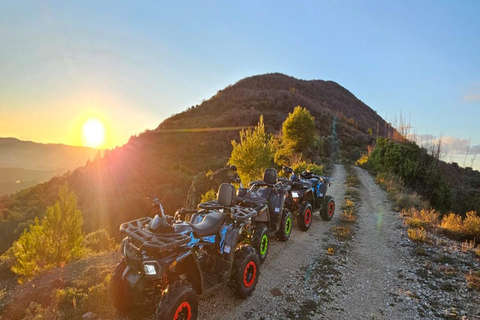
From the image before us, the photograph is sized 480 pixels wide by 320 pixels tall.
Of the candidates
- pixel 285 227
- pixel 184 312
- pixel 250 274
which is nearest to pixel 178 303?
pixel 184 312

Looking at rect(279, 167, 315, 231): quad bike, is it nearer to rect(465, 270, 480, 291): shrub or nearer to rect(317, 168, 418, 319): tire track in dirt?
rect(317, 168, 418, 319): tire track in dirt

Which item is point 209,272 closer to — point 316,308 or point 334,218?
point 316,308

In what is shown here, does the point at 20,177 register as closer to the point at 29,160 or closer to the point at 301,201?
the point at 29,160

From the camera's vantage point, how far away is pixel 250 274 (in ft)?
17.2

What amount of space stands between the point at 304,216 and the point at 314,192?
153 cm

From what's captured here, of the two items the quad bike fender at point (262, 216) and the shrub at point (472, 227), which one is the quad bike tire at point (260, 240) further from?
the shrub at point (472, 227)

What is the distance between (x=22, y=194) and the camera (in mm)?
53500

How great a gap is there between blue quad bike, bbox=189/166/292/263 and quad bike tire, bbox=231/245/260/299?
0.91 meters

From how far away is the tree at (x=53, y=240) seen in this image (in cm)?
1433

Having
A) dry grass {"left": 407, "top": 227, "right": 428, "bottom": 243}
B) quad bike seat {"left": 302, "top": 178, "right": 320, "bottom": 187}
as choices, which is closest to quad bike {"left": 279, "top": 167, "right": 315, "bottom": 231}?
quad bike seat {"left": 302, "top": 178, "right": 320, "bottom": 187}

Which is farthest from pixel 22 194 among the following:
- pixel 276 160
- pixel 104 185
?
pixel 276 160

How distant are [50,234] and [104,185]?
43.0 m

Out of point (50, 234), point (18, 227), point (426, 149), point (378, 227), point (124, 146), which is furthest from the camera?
point (124, 146)

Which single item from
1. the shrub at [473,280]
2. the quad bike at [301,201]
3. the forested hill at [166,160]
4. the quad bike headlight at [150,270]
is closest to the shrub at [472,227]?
the shrub at [473,280]
